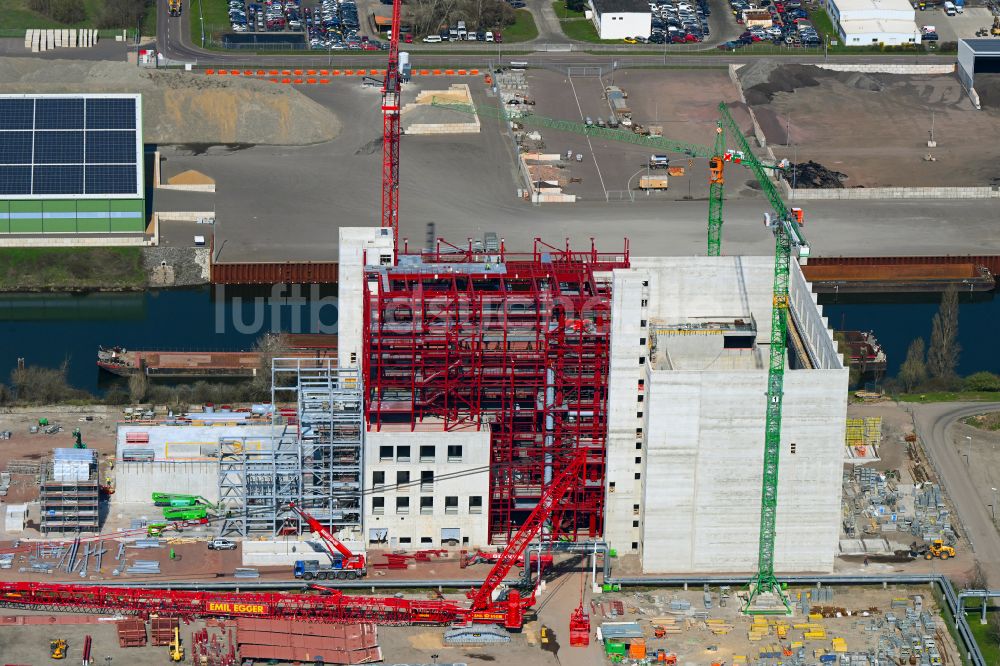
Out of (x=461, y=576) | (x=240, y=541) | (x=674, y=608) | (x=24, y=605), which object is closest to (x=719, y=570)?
(x=674, y=608)

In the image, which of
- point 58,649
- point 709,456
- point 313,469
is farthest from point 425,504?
point 58,649

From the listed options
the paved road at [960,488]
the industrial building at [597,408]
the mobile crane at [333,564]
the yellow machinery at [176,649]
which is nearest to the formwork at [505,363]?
the industrial building at [597,408]

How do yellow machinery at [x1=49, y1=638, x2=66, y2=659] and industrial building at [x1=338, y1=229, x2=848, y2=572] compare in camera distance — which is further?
industrial building at [x1=338, y1=229, x2=848, y2=572]

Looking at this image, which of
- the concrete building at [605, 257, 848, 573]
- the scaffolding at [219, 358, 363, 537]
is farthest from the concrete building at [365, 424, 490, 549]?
the concrete building at [605, 257, 848, 573]

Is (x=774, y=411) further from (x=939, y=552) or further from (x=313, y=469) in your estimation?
(x=313, y=469)

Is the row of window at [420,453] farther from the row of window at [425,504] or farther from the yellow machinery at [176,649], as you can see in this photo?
the yellow machinery at [176,649]

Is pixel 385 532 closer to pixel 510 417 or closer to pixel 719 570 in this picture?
pixel 510 417

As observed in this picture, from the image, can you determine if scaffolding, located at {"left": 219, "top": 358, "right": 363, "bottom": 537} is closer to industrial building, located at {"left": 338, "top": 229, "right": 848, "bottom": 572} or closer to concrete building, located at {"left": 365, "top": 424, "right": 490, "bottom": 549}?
concrete building, located at {"left": 365, "top": 424, "right": 490, "bottom": 549}
